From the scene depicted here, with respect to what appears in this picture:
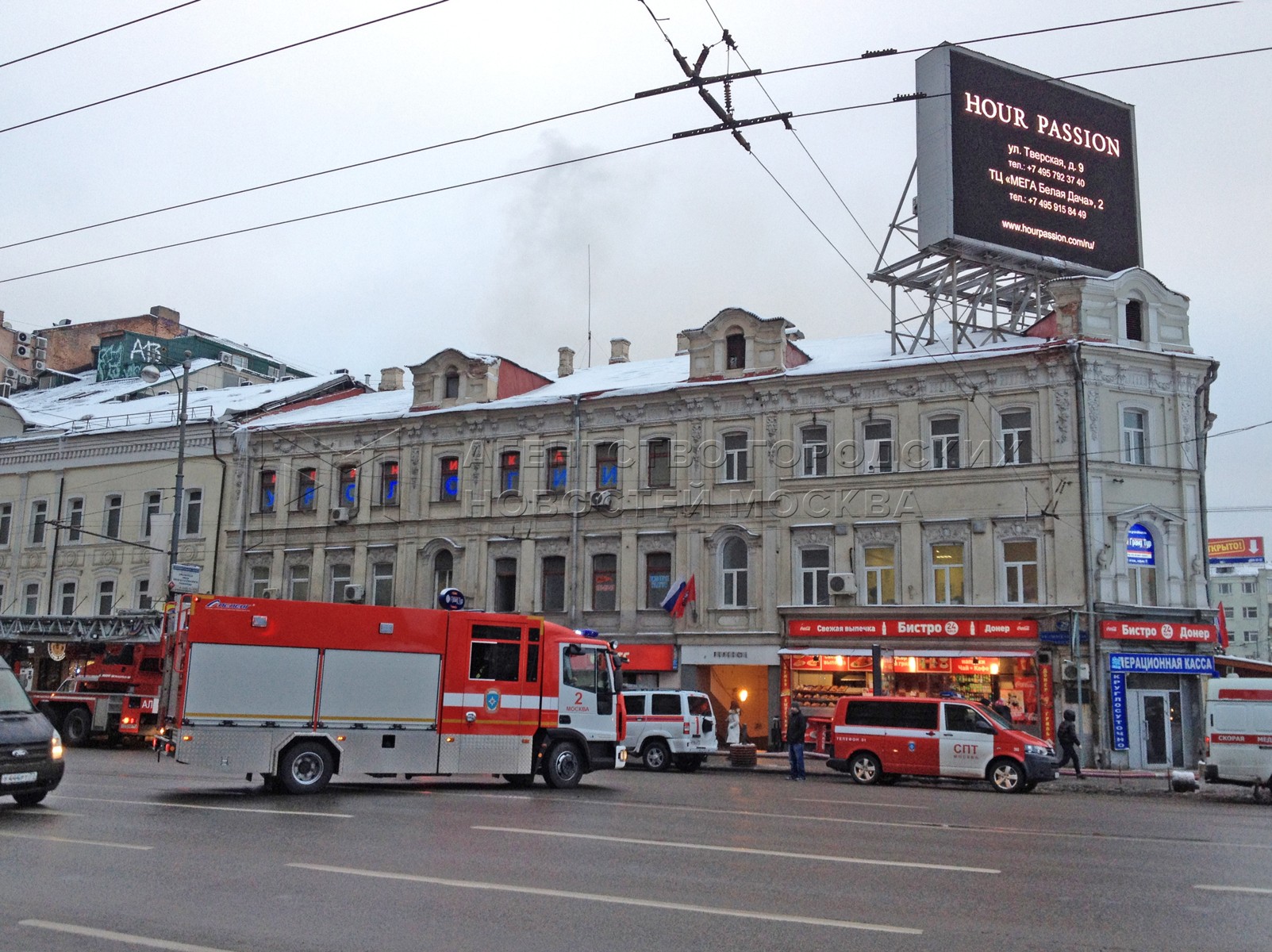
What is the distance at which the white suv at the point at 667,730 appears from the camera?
90.6ft

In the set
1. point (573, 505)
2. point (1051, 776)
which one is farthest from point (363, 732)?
point (573, 505)

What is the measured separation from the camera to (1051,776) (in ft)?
75.8

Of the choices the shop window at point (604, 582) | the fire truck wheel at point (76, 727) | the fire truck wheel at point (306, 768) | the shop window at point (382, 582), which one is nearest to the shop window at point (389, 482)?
the shop window at point (382, 582)

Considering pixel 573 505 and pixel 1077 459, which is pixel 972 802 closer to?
pixel 1077 459

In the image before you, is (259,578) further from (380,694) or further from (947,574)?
(380,694)

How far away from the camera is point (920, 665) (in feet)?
105

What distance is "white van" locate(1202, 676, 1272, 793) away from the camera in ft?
74.1

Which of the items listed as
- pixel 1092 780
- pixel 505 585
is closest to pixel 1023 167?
pixel 1092 780

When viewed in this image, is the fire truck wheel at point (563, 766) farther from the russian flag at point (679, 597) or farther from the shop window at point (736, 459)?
the shop window at point (736, 459)

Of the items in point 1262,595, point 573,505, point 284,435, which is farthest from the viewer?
point 1262,595

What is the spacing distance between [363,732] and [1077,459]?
20.7 m

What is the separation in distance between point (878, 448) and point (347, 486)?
18868 mm

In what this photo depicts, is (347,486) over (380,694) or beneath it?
over

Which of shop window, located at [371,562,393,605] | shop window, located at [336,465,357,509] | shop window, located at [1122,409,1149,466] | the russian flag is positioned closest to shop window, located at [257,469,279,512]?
shop window, located at [336,465,357,509]
